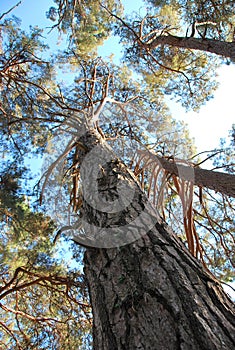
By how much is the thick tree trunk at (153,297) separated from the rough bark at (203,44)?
3.04 m

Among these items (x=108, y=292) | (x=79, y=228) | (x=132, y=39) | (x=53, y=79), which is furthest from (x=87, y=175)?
(x=132, y=39)

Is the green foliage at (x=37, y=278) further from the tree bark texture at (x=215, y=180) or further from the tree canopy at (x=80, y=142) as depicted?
the tree bark texture at (x=215, y=180)

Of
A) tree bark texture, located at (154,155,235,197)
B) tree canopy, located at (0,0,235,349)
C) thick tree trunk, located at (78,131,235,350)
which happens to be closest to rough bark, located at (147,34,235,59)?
tree canopy, located at (0,0,235,349)

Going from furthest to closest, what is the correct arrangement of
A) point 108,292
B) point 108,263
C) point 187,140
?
point 187,140
point 108,263
point 108,292

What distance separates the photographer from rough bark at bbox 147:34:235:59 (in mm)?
3995

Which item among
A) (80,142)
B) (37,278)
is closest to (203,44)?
(80,142)

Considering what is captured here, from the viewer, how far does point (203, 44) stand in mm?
4375

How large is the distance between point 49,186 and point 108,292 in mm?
2796

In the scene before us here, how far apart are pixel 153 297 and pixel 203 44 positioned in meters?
3.99

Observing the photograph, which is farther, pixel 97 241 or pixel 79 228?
pixel 79 228

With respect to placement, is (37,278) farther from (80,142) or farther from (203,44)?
(203,44)

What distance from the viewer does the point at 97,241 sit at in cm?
172

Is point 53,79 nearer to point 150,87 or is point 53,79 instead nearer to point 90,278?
point 150,87

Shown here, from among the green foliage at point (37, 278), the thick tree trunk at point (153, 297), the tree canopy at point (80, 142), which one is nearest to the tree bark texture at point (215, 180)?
the tree canopy at point (80, 142)
